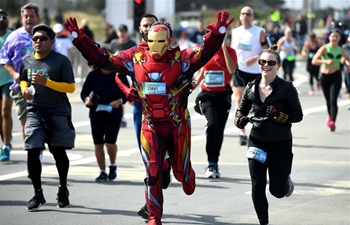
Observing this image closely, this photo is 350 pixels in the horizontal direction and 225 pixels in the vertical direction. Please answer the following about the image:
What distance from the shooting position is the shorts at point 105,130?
35.4 ft

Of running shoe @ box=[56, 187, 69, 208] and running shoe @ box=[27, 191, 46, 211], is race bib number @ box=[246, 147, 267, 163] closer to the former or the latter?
running shoe @ box=[56, 187, 69, 208]

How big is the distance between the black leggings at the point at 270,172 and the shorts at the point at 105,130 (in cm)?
305

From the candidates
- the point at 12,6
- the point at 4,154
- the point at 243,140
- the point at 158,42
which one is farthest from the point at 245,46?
the point at 12,6

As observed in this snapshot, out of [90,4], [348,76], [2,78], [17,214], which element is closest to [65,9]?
[90,4]

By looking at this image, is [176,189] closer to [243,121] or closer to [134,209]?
[134,209]

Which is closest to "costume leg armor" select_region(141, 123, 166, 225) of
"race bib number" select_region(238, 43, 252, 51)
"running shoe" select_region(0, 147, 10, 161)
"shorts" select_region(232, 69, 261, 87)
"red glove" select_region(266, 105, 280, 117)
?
"red glove" select_region(266, 105, 280, 117)

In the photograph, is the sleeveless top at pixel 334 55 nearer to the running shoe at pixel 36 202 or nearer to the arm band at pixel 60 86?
the arm band at pixel 60 86

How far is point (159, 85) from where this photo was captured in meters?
7.93

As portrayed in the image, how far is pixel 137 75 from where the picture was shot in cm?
805

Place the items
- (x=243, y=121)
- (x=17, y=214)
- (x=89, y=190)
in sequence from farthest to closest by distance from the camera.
A: (x=89, y=190), (x=17, y=214), (x=243, y=121)

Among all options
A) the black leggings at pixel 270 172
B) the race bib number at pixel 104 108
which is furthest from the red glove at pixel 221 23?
the race bib number at pixel 104 108

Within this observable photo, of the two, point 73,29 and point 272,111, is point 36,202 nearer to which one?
point 73,29

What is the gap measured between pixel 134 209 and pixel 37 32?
223cm

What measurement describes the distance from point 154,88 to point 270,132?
1.16 metres
